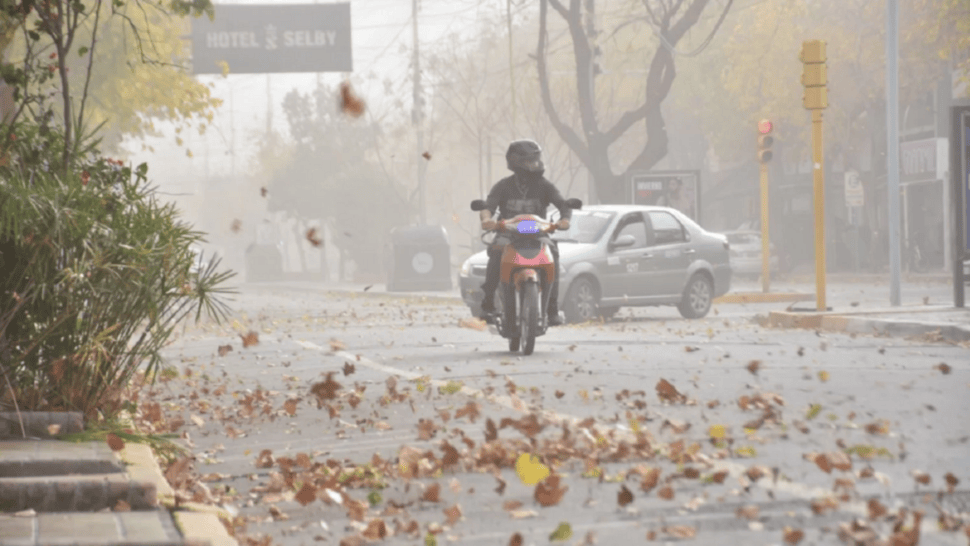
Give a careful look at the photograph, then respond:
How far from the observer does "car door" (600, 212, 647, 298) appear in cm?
1911

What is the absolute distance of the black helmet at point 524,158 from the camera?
1306 cm

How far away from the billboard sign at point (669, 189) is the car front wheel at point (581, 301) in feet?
34.6

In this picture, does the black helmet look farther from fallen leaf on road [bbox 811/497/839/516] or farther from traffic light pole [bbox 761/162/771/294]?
traffic light pole [bbox 761/162/771/294]

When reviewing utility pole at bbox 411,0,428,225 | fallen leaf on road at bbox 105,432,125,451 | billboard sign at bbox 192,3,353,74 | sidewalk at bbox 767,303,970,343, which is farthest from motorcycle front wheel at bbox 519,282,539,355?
utility pole at bbox 411,0,428,225

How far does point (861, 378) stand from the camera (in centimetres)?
1006

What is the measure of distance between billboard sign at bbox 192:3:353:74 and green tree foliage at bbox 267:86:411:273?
33086 mm

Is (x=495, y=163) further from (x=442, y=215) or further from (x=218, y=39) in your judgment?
(x=218, y=39)

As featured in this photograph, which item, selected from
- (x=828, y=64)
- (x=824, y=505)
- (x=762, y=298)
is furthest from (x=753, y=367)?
(x=828, y=64)

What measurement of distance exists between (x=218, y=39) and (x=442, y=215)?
212ft

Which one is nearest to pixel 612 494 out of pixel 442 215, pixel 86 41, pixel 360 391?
pixel 360 391

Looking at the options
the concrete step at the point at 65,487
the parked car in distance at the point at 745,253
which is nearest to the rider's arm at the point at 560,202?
the concrete step at the point at 65,487

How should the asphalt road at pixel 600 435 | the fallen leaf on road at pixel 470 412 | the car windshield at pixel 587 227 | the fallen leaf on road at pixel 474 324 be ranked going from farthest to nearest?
1. the car windshield at pixel 587 227
2. the fallen leaf on road at pixel 474 324
3. the fallen leaf on road at pixel 470 412
4. the asphalt road at pixel 600 435

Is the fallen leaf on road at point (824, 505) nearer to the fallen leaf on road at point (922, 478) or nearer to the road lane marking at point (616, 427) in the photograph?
the road lane marking at point (616, 427)

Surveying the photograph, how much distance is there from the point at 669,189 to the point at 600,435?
74.3 feet
